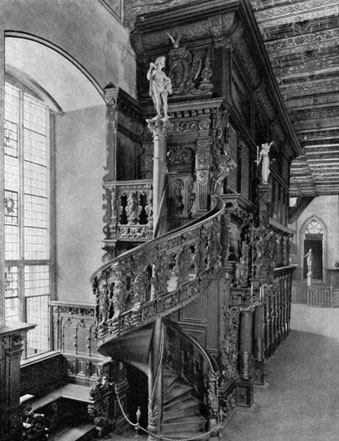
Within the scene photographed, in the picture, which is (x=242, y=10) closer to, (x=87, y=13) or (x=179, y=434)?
(x=87, y=13)

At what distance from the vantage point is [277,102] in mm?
9734

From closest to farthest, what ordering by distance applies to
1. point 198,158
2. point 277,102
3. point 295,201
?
point 198,158 < point 277,102 < point 295,201

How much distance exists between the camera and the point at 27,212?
6.40 m

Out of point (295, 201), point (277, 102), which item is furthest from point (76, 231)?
point (295, 201)

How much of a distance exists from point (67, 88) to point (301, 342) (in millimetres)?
8395

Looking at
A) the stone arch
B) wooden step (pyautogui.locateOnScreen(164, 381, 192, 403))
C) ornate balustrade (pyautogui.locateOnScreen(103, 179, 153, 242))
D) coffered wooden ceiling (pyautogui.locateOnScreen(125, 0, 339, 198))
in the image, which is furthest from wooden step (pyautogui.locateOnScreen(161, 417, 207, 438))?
the stone arch

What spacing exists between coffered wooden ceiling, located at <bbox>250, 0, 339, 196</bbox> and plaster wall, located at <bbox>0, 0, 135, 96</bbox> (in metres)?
2.36

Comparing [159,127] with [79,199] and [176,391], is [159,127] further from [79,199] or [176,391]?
[176,391]

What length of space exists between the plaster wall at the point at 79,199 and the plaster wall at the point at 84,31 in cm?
74

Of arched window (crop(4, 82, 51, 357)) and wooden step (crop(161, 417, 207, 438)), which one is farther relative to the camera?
arched window (crop(4, 82, 51, 357))

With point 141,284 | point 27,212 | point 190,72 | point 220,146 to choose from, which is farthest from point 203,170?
point 27,212

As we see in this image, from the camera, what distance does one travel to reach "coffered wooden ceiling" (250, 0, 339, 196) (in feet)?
22.4

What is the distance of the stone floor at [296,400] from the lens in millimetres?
5414

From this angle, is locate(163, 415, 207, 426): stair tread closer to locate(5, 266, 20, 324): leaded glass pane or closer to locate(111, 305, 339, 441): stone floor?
locate(111, 305, 339, 441): stone floor
